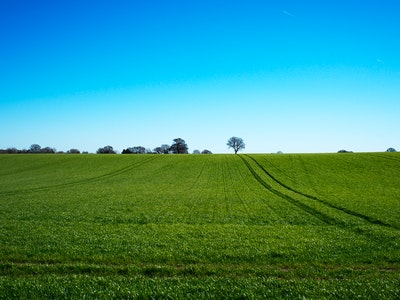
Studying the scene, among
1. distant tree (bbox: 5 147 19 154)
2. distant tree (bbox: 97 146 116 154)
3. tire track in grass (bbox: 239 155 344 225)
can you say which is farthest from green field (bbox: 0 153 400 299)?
distant tree (bbox: 97 146 116 154)

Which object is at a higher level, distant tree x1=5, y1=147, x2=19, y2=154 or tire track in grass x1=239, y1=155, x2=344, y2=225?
distant tree x1=5, y1=147, x2=19, y2=154

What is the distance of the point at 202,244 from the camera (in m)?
17.4

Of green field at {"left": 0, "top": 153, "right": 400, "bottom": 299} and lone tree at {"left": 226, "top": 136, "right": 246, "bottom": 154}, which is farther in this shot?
lone tree at {"left": 226, "top": 136, "right": 246, "bottom": 154}

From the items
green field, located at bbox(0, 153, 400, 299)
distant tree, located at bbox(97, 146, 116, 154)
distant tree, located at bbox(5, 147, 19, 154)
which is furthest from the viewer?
distant tree, located at bbox(97, 146, 116, 154)

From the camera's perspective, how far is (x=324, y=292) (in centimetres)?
1082

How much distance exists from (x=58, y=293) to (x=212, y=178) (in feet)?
152

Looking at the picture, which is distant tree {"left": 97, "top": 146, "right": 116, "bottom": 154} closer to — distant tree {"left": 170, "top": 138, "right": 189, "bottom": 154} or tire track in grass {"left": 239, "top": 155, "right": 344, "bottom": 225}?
distant tree {"left": 170, "top": 138, "right": 189, "bottom": 154}

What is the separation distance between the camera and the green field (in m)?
11.3

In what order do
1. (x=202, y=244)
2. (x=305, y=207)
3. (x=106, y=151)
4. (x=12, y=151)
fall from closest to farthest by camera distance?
(x=202, y=244)
(x=305, y=207)
(x=12, y=151)
(x=106, y=151)

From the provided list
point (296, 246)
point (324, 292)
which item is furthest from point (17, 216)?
point (324, 292)

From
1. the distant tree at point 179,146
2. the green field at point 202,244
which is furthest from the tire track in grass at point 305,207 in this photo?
the distant tree at point 179,146

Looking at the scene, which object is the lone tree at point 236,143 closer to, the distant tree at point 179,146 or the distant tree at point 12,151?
the distant tree at point 179,146

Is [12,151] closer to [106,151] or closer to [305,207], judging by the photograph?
[106,151]

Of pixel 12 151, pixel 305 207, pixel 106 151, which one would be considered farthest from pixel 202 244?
pixel 106 151
